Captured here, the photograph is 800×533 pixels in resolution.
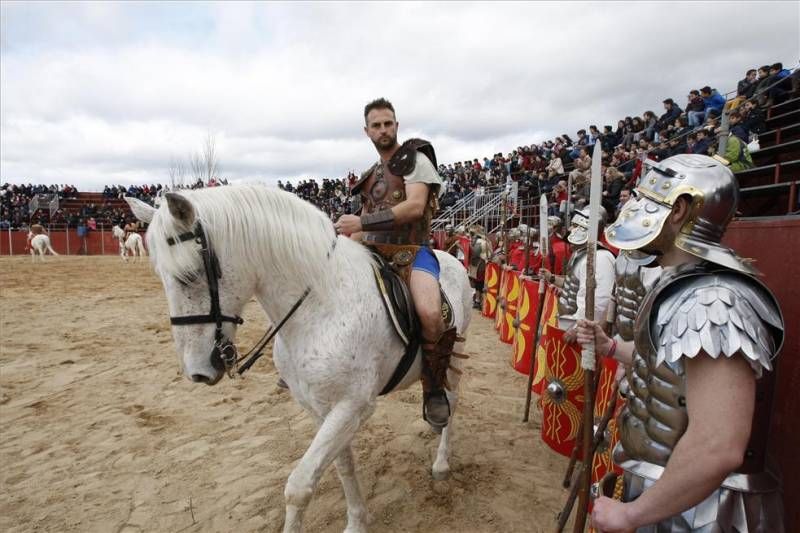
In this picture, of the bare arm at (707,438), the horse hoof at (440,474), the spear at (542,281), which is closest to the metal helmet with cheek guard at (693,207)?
the bare arm at (707,438)

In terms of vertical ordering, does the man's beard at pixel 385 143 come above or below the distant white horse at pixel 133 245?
above

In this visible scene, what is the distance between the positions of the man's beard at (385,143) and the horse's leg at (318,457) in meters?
1.55

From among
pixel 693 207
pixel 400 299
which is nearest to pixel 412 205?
pixel 400 299

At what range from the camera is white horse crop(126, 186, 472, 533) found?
1910 mm

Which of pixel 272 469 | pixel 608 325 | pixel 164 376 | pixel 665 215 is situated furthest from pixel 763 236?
pixel 164 376

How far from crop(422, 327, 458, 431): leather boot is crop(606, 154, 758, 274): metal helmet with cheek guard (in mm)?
1419

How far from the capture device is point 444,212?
2081 cm

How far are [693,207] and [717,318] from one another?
1.17ft

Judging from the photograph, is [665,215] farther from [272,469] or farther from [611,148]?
[611,148]

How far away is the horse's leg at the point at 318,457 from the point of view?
1945 millimetres

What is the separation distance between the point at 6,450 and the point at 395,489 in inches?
125

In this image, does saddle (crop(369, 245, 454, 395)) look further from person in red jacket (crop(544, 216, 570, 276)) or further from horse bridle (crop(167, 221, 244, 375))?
person in red jacket (crop(544, 216, 570, 276))

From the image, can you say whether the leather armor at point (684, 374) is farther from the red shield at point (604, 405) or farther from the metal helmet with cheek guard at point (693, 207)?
the red shield at point (604, 405)

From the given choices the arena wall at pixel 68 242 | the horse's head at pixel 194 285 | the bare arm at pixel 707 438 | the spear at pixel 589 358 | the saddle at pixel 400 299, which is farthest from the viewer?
the arena wall at pixel 68 242
